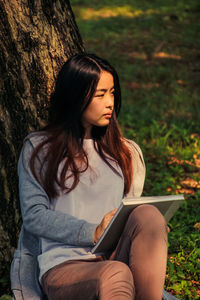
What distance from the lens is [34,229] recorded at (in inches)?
96.2

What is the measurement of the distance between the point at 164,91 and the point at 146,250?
4.83 meters

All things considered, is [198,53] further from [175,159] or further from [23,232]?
[23,232]

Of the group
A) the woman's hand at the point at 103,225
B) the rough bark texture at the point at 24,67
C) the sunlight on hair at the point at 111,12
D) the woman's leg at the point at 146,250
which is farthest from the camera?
the sunlight on hair at the point at 111,12

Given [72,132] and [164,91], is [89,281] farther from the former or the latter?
[164,91]

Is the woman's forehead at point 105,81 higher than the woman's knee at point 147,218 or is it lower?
higher

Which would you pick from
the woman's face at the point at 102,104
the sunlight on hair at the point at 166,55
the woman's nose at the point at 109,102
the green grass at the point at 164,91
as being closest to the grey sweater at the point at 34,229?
the woman's face at the point at 102,104

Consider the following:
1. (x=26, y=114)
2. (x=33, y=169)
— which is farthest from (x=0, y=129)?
(x=33, y=169)

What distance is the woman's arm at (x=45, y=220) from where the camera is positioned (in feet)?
7.83

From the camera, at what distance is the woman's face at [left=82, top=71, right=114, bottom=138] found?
8.50ft

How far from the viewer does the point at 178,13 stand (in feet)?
36.8

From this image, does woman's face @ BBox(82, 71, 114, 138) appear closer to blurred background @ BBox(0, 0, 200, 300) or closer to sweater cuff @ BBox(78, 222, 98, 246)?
blurred background @ BBox(0, 0, 200, 300)

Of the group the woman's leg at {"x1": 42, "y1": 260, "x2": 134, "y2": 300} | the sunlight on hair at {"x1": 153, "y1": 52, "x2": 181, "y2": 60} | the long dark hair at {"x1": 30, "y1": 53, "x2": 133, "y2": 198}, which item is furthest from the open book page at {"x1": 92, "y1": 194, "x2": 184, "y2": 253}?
the sunlight on hair at {"x1": 153, "y1": 52, "x2": 181, "y2": 60}

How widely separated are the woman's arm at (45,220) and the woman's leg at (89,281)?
140 mm

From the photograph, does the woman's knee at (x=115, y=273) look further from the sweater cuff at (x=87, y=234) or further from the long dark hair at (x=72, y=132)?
the long dark hair at (x=72, y=132)
